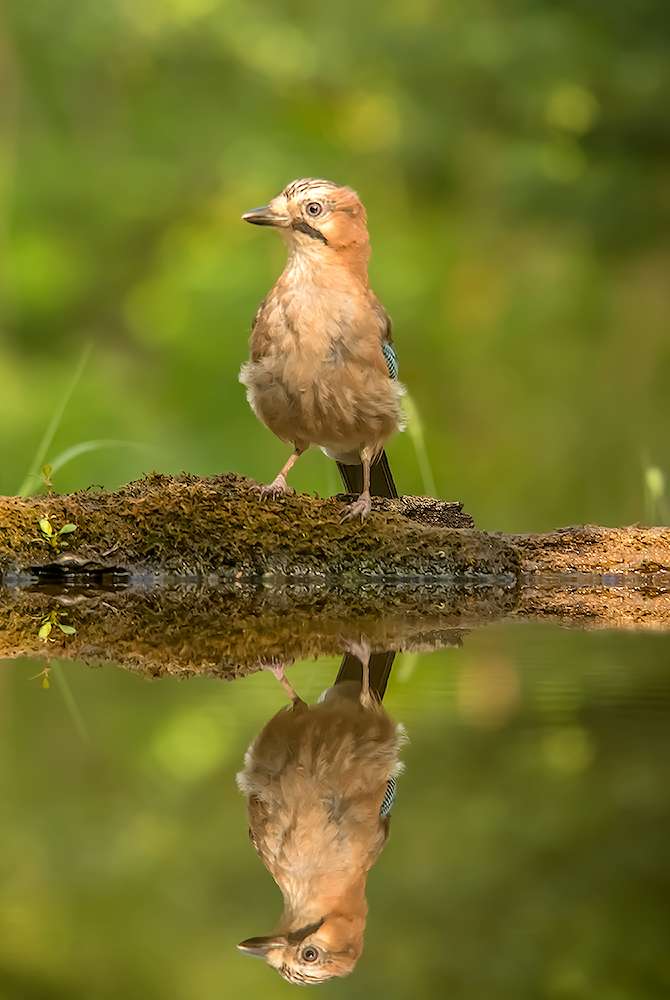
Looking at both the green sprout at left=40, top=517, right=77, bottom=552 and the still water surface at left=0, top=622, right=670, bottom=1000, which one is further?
the green sprout at left=40, top=517, right=77, bottom=552

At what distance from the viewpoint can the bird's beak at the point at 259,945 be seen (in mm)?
925

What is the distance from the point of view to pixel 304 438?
394cm

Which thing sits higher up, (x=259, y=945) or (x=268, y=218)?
(x=268, y=218)

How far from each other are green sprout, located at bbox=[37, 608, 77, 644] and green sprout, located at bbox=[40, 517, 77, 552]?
2.55 ft

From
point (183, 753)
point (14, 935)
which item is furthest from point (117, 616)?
point (14, 935)

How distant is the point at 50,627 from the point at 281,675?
2.72 feet

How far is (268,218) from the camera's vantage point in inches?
151

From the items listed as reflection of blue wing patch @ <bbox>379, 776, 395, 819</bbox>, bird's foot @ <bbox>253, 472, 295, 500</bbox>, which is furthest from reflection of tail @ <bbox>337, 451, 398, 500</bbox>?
reflection of blue wing patch @ <bbox>379, 776, 395, 819</bbox>

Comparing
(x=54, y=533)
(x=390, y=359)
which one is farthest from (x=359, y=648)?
(x=390, y=359)

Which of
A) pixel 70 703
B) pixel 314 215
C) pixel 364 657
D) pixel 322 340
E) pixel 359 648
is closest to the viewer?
pixel 70 703

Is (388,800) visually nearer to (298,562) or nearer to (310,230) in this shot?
(298,562)

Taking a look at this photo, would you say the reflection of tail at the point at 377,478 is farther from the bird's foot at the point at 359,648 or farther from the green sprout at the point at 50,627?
the bird's foot at the point at 359,648

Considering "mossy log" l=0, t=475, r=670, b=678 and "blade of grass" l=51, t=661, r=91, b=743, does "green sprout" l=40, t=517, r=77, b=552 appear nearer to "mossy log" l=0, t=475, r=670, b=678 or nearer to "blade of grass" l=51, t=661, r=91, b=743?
"mossy log" l=0, t=475, r=670, b=678

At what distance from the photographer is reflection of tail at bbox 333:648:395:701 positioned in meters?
2.01
